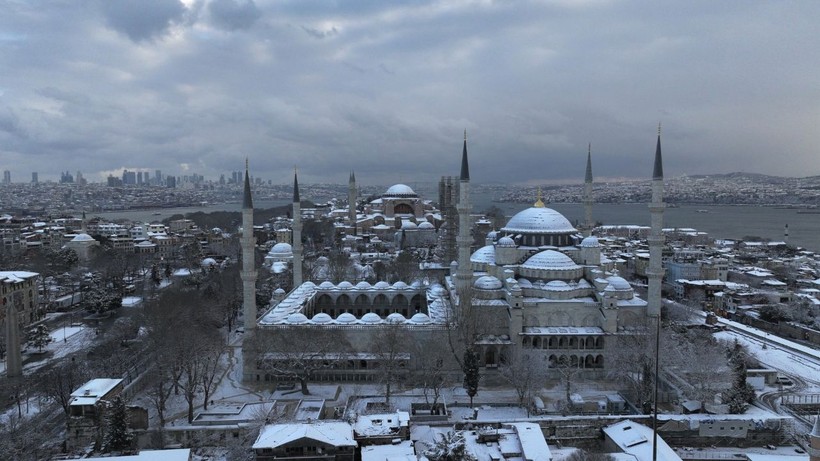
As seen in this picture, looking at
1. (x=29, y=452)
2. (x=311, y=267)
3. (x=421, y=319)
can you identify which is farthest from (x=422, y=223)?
(x=29, y=452)

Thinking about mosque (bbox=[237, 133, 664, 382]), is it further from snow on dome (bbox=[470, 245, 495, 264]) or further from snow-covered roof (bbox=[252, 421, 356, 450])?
snow-covered roof (bbox=[252, 421, 356, 450])

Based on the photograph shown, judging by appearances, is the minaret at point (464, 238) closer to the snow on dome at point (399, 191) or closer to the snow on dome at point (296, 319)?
the snow on dome at point (296, 319)

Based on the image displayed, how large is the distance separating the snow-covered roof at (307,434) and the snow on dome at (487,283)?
33.8 feet

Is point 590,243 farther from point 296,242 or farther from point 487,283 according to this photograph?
point 296,242

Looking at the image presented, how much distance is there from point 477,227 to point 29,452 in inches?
2123

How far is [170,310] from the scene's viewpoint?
26609mm

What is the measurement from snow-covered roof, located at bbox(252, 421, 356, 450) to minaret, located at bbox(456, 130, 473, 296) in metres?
9.65

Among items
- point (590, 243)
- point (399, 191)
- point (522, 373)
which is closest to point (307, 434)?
point (522, 373)

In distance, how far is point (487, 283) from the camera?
923 inches

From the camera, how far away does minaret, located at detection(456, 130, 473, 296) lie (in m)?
24.0

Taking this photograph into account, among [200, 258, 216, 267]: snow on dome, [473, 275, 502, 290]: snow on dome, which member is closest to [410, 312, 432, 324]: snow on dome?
[473, 275, 502, 290]: snow on dome

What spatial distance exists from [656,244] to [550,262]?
15.0 feet

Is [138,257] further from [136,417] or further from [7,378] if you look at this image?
[136,417]

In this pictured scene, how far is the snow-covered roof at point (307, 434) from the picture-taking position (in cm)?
1382
